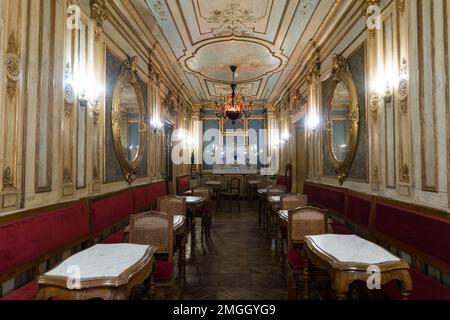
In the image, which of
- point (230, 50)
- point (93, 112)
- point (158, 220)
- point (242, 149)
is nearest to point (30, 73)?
point (93, 112)

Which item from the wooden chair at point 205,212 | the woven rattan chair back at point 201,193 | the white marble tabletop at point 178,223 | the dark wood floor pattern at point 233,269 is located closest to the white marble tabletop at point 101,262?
the white marble tabletop at point 178,223

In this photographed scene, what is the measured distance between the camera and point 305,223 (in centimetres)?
285

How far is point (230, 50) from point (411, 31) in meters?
4.00

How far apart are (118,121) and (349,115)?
3.57 metres

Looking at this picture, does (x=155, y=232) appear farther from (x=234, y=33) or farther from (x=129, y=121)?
(x=234, y=33)

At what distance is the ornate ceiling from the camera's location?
14.4 ft

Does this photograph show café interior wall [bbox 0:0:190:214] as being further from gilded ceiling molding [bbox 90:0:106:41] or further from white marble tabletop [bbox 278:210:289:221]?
white marble tabletop [bbox 278:210:289:221]

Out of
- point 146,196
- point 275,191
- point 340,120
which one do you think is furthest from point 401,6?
point 146,196

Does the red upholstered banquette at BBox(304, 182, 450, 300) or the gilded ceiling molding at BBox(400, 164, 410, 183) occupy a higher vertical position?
the gilded ceiling molding at BBox(400, 164, 410, 183)

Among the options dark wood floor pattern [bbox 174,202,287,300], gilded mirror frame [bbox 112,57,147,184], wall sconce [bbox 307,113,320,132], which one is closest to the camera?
dark wood floor pattern [bbox 174,202,287,300]

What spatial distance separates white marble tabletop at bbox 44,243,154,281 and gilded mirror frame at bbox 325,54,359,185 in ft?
11.1

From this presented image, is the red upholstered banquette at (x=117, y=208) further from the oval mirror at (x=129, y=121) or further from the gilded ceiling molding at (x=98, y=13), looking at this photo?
the gilded ceiling molding at (x=98, y=13)

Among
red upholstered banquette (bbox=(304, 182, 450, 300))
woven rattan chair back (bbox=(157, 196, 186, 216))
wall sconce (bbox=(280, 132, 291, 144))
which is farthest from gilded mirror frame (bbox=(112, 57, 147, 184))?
wall sconce (bbox=(280, 132, 291, 144))

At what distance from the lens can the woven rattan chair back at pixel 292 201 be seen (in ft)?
12.9
